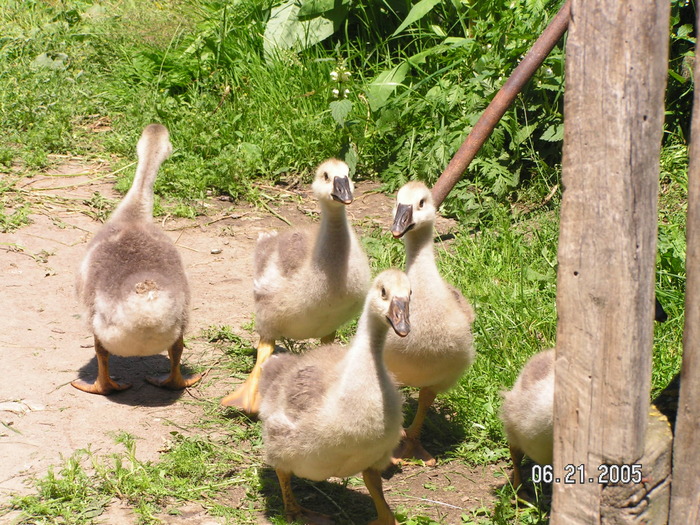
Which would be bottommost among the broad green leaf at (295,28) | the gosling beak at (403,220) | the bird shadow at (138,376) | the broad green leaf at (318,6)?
the bird shadow at (138,376)

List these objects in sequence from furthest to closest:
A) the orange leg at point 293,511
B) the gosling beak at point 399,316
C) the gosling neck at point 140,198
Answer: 1. the gosling neck at point 140,198
2. the orange leg at point 293,511
3. the gosling beak at point 399,316

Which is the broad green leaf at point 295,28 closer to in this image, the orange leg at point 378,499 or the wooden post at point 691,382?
the orange leg at point 378,499

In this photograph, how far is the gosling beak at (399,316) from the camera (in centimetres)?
401

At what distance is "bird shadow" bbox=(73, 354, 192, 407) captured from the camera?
5.79m

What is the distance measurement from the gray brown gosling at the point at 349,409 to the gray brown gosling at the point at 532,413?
2.41ft

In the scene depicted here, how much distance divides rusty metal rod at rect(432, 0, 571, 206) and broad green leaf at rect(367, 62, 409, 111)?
3224mm

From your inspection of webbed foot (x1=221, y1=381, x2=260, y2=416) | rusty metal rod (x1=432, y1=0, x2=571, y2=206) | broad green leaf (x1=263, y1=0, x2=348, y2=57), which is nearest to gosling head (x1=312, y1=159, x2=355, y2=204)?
rusty metal rod (x1=432, y1=0, x2=571, y2=206)

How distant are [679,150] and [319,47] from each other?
4.08 meters

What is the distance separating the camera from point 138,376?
6168 mm

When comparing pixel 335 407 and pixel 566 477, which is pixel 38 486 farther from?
pixel 566 477

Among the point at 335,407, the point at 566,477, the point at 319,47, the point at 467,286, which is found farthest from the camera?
the point at 319,47

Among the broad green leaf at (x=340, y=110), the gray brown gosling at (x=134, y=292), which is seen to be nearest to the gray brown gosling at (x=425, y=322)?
the gray brown gosling at (x=134, y=292)

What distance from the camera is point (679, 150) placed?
26.8 ft

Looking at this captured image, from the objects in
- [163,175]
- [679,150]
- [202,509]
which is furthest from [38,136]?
[679,150]
